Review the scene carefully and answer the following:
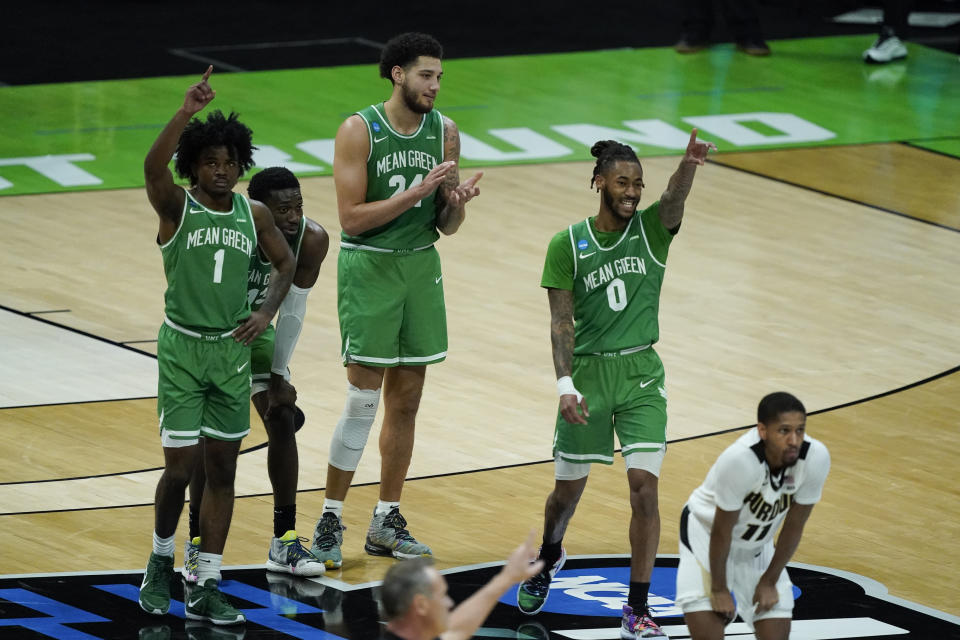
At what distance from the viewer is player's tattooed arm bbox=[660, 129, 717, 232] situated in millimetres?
7078

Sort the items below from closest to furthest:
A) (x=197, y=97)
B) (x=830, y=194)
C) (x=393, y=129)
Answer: (x=197, y=97) < (x=393, y=129) < (x=830, y=194)

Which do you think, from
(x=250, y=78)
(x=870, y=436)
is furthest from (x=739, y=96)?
(x=870, y=436)

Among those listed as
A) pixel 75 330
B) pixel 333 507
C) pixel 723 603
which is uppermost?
pixel 723 603

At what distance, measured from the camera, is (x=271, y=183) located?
755 cm

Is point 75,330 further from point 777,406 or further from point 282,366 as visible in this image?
point 777,406

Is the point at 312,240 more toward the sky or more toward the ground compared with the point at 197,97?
more toward the ground

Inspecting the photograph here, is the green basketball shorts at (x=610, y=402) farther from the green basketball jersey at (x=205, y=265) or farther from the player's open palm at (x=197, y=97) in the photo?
the player's open palm at (x=197, y=97)

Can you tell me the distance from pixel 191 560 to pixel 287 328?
1019mm

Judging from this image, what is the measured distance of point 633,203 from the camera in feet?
23.8

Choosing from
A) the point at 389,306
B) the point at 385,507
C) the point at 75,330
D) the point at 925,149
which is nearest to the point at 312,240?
the point at 389,306

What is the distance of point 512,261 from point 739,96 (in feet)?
19.4

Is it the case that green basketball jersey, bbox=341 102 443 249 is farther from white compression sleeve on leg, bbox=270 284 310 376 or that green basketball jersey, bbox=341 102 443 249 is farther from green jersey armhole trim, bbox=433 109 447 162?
white compression sleeve on leg, bbox=270 284 310 376

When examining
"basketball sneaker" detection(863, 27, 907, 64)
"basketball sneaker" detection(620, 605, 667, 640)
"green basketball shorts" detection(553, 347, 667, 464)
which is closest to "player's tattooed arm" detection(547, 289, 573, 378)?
"green basketball shorts" detection(553, 347, 667, 464)

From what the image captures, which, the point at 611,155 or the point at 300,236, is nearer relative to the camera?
the point at 611,155
